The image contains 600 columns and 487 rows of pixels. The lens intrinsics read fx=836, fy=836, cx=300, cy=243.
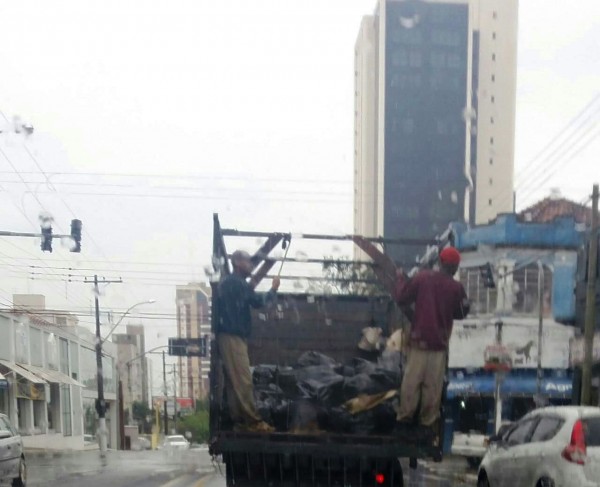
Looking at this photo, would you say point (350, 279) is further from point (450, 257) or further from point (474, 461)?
point (474, 461)

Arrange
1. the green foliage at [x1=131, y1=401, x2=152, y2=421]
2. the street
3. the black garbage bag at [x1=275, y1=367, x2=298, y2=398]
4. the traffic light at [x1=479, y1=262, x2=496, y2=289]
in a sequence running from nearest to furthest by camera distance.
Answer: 1. the black garbage bag at [x1=275, y1=367, x2=298, y2=398]
2. the street
3. the traffic light at [x1=479, y1=262, x2=496, y2=289]
4. the green foliage at [x1=131, y1=401, x2=152, y2=421]

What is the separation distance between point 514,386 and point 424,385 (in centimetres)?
2376

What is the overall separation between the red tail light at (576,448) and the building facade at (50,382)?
26.3 metres

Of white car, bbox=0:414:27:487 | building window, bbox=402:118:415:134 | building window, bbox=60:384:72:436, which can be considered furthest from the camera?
building window, bbox=402:118:415:134

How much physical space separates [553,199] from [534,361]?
29.6 ft

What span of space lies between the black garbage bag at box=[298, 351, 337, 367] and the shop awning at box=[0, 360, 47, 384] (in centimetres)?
2715

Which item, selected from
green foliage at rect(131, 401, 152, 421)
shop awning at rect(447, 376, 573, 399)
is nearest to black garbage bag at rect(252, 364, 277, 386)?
shop awning at rect(447, 376, 573, 399)

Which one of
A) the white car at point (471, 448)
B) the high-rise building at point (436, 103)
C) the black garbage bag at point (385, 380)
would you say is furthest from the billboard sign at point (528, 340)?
the high-rise building at point (436, 103)

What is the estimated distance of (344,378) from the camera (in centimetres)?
830

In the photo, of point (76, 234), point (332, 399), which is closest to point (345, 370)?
point (332, 399)

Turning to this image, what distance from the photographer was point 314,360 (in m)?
8.91

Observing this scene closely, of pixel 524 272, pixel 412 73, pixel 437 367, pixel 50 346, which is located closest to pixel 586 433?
pixel 437 367

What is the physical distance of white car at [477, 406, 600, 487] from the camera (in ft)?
26.3

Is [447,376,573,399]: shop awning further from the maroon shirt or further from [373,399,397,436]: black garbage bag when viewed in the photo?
the maroon shirt
